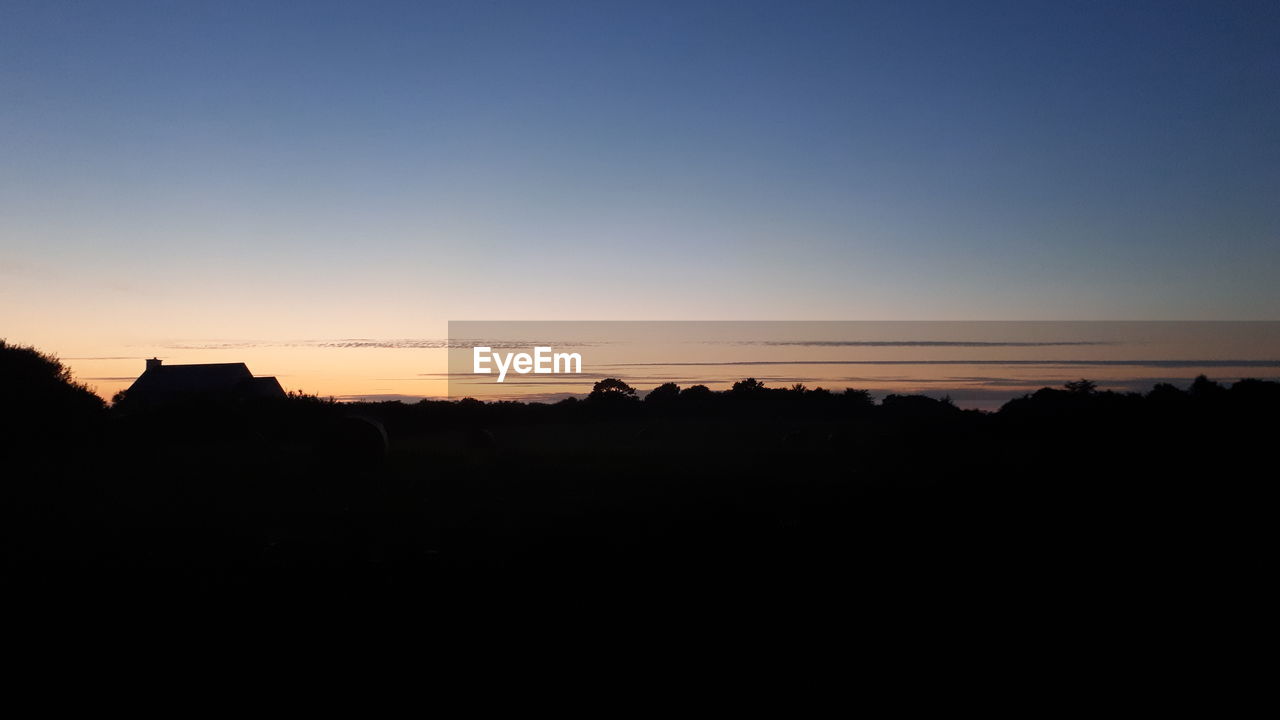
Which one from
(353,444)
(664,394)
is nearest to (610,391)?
(664,394)

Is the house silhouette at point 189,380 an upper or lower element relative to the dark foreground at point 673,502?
upper

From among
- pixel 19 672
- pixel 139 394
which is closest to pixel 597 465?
pixel 19 672

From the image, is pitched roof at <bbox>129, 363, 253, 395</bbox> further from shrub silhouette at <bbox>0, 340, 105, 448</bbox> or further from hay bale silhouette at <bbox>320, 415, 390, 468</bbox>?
hay bale silhouette at <bbox>320, 415, 390, 468</bbox>

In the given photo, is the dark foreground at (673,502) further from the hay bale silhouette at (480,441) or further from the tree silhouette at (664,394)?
the tree silhouette at (664,394)

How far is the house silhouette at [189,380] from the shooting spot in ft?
200

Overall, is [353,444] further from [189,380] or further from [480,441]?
[189,380]

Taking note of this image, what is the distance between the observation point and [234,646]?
306 inches

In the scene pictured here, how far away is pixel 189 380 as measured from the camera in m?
62.0

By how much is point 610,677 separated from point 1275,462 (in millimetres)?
26403

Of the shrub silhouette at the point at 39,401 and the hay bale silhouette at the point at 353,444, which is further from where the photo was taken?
the shrub silhouette at the point at 39,401

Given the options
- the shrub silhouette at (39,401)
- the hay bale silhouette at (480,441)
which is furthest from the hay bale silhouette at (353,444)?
the shrub silhouette at (39,401)

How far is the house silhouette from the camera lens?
200 ft

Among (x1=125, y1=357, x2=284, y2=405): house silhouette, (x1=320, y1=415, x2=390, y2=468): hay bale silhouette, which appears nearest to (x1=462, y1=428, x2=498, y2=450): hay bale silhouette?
(x1=320, y1=415, x2=390, y2=468): hay bale silhouette

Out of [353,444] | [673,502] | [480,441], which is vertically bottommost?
[480,441]
